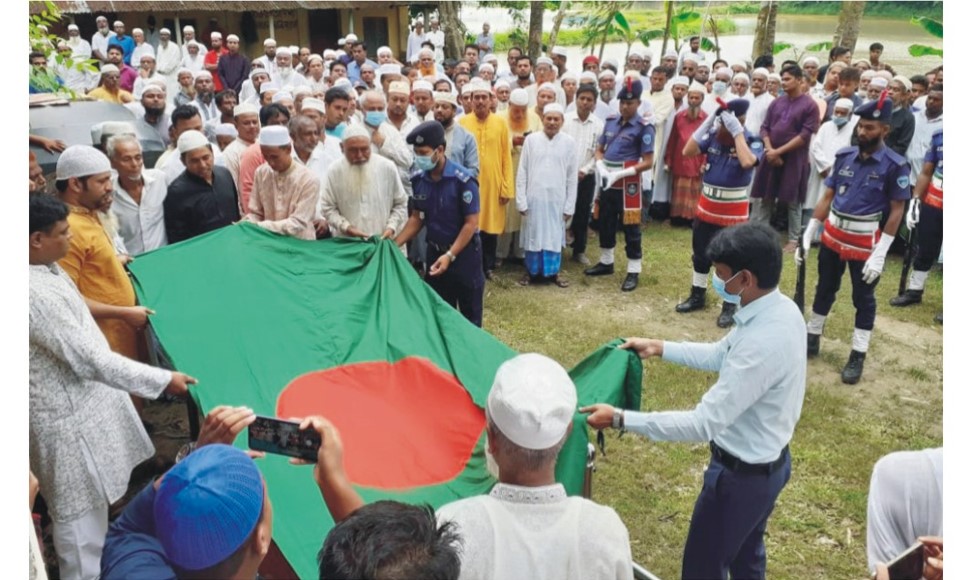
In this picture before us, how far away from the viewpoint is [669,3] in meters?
16.4

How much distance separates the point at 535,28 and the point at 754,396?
47.7 feet

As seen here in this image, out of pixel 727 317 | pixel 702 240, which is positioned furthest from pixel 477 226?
pixel 727 317

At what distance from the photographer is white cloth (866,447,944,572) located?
79.4 inches

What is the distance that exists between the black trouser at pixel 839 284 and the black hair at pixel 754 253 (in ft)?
10.2

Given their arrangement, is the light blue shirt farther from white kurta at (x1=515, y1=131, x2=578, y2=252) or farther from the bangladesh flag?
white kurta at (x1=515, y1=131, x2=578, y2=252)

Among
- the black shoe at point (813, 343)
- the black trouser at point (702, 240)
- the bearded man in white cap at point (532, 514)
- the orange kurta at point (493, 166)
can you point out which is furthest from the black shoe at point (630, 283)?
the bearded man in white cap at point (532, 514)

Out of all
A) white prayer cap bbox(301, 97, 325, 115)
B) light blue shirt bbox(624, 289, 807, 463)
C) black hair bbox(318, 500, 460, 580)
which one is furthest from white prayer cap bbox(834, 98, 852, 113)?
black hair bbox(318, 500, 460, 580)

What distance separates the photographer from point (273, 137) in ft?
15.7

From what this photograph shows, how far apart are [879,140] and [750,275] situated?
3234mm

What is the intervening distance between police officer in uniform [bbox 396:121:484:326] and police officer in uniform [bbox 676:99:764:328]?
7.28ft

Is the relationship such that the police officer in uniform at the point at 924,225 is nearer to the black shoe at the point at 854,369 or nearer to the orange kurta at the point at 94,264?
the black shoe at the point at 854,369

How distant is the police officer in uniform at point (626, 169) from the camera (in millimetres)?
7148

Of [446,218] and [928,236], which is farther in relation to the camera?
[928,236]

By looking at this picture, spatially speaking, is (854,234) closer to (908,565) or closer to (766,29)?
(908,565)
